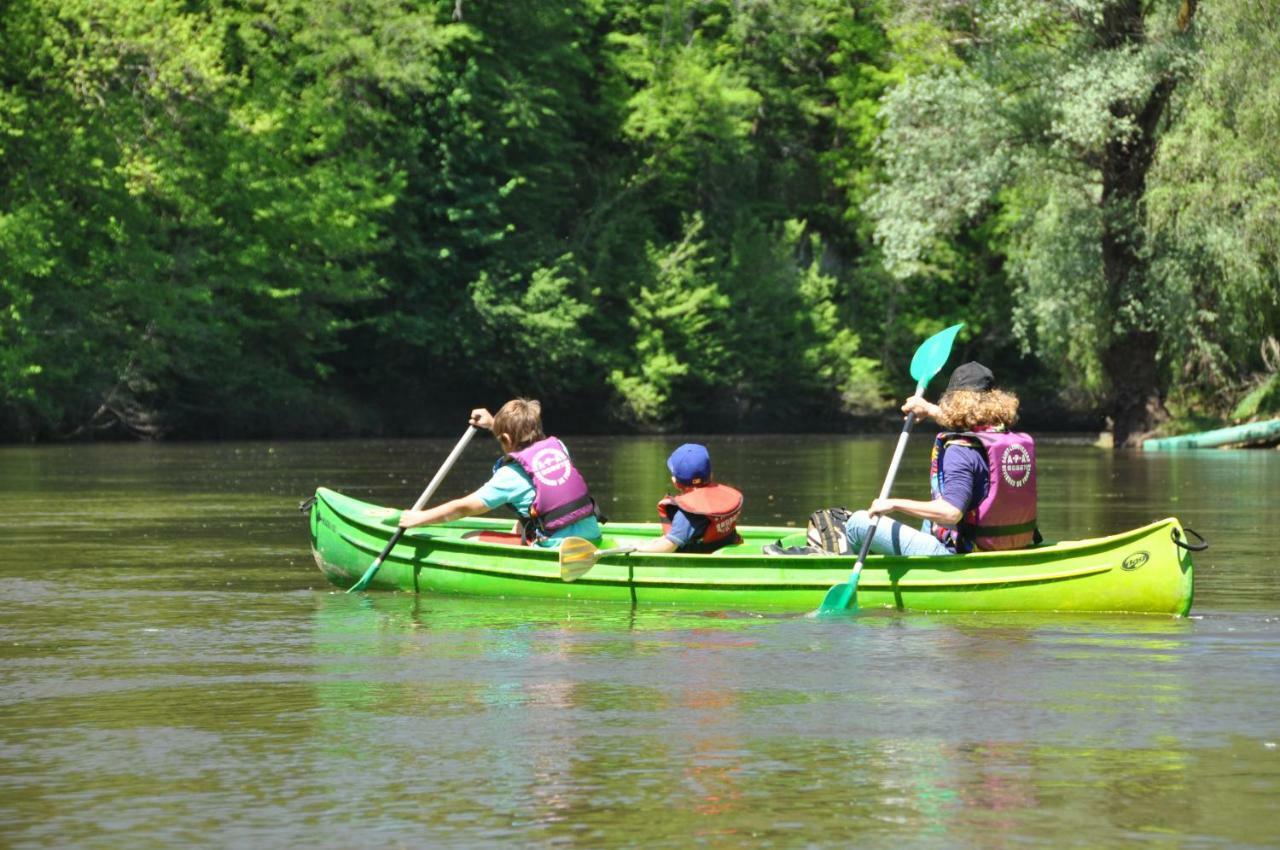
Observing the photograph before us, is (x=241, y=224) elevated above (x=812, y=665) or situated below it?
above

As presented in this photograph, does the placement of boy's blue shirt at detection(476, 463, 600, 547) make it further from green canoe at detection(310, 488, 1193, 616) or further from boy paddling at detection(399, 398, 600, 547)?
green canoe at detection(310, 488, 1193, 616)

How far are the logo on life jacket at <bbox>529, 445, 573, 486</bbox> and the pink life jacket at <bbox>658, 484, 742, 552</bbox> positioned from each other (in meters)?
0.64

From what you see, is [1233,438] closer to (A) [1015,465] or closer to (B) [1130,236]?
(B) [1130,236]

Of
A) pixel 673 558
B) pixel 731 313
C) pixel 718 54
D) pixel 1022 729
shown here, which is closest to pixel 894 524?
pixel 673 558

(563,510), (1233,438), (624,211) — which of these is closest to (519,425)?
(563,510)

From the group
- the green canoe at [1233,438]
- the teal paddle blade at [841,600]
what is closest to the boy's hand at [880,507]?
the teal paddle blade at [841,600]

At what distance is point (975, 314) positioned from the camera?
193 ft

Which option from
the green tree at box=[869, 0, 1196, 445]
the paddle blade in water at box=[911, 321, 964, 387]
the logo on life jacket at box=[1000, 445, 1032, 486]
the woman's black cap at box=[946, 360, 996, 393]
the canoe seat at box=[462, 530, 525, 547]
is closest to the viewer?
the logo on life jacket at box=[1000, 445, 1032, 486]

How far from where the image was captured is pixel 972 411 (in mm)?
12617

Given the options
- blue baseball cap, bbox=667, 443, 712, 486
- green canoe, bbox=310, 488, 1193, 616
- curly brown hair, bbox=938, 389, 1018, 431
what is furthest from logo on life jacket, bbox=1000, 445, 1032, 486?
blue baseball cap, bbox=667, 443, 712, 486

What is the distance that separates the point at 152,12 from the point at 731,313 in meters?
18.9

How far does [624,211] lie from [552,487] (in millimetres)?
44670

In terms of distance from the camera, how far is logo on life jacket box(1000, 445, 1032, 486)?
1251 cm

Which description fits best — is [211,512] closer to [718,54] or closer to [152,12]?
[152,12]
